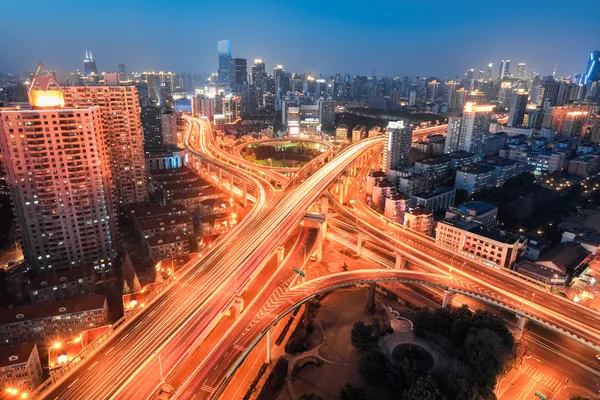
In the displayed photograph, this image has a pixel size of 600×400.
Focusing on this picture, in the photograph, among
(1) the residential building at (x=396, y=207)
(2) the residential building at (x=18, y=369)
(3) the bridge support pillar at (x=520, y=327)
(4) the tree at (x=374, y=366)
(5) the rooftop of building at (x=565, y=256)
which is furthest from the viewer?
(1) the residential building at (x=396, y=207)

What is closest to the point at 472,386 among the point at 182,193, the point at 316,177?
the point at 316,177

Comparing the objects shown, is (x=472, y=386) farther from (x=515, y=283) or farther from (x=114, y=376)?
(x=114, y=376)

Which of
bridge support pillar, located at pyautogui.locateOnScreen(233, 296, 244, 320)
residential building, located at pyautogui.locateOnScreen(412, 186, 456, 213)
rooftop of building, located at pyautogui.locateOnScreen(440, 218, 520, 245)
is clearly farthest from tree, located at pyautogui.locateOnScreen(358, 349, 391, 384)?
residential building, located at pyautogui.locateOnScreen(412, 186, 456, 213)

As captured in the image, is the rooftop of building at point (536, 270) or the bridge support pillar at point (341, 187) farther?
the bridge support pillar at point (341, 187)

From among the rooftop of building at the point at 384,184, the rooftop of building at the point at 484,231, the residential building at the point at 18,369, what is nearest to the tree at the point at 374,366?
the rooftop of building at the point at 484,231

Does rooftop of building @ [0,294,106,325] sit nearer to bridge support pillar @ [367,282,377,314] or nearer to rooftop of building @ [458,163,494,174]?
bridge support pillar @ [367,282,377,314]

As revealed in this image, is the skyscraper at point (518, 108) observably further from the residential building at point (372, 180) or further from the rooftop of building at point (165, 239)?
the rooftop of building at point (165, 239)

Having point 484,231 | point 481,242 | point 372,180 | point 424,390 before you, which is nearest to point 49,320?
point 424,390
